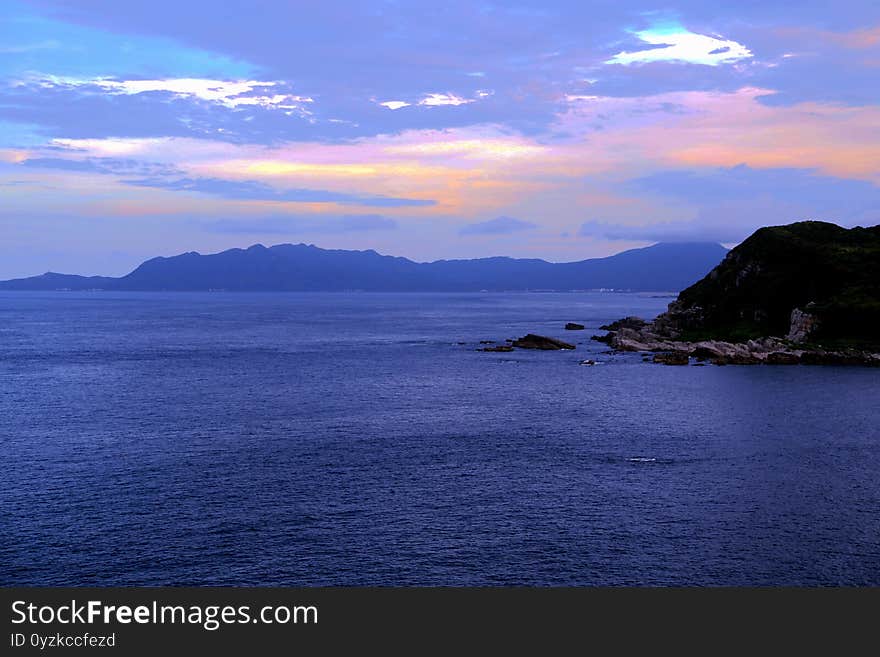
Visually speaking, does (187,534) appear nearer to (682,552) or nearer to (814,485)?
(682,552)

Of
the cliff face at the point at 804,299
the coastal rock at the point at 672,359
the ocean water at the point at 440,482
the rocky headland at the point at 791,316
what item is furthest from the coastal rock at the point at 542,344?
the ocean water at the point at 440,482

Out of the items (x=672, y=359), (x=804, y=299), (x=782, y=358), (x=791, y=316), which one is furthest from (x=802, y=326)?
(x=672, y=359)

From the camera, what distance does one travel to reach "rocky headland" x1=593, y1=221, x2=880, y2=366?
15575 cm

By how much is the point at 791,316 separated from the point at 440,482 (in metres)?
133

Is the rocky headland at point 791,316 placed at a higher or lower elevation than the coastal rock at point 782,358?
higher

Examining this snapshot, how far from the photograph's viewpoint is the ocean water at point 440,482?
49969mm

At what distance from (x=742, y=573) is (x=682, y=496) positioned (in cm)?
1558

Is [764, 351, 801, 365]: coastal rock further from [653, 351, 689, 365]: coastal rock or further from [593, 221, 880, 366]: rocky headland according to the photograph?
[653, 351, 689, 365]: coastal rock

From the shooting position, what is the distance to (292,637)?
115 feet

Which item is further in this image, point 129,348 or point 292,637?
point 129,348

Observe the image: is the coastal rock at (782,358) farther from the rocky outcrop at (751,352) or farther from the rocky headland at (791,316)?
the rocky headland at (791,316)

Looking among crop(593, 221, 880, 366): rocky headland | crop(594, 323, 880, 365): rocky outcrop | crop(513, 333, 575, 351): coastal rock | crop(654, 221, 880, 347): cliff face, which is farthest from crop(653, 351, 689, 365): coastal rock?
crop(513, 333, 575, 351): coastal rock

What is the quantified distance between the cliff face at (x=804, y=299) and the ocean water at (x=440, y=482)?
42618mm

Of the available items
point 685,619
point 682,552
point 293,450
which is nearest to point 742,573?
point 682,552
